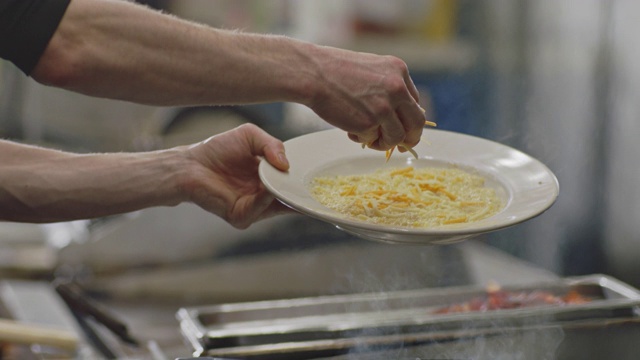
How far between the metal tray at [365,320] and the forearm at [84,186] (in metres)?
0.31

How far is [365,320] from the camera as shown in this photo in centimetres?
186

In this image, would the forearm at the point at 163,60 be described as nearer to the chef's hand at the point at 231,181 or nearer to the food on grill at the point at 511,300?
the chef's hand at the point at 231,181

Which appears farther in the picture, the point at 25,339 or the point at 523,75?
the point at 523,75

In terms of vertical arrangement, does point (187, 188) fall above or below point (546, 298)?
above

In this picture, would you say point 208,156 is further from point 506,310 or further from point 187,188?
point 506,310

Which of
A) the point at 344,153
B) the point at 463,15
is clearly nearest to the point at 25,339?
the point at 344,153

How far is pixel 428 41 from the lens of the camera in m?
5.07

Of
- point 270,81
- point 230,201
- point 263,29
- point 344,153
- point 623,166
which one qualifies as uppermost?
point 270,81

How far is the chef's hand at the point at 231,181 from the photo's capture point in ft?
5.83

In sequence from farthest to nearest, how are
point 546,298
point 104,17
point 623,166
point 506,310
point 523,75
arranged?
point 523,75, point 623,166, point 546,298, point 506,310, point 104,17

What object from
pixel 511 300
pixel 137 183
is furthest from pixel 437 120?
pixel 137 183

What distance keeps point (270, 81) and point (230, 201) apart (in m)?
0.46

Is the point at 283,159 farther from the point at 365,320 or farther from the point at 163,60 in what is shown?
the point at 365,320

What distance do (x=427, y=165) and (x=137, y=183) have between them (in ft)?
2.03
